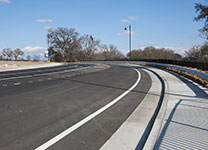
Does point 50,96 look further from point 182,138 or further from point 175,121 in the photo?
point 182,138

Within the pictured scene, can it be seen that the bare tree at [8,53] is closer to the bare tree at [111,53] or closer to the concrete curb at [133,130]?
the bare tree at [111,53]

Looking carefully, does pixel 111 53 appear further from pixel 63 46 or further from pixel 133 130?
pixel 133 130

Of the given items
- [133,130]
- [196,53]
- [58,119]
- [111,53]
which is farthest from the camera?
[111,53]

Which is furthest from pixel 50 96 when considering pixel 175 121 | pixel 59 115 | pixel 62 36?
pixel 62 36

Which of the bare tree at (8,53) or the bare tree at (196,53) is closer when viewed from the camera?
the bare tree at (196,53)

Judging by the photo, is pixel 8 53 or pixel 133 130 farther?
pixel 8 53

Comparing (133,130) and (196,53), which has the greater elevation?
(196,53)

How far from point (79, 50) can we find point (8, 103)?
77.8 m

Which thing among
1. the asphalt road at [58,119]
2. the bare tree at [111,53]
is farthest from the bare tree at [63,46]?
the asphalt road at [58,119]

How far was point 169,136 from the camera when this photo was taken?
167 inches

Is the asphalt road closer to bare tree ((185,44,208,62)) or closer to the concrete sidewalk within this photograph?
the concrete sidewalk

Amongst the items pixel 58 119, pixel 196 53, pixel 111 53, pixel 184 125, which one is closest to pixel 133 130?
pixel 184 125

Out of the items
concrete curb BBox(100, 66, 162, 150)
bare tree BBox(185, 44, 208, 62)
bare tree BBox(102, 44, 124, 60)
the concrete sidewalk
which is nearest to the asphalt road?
concrete curb BBox(100, 66, 162, 150)

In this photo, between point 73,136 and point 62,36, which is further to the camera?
point 62,36
